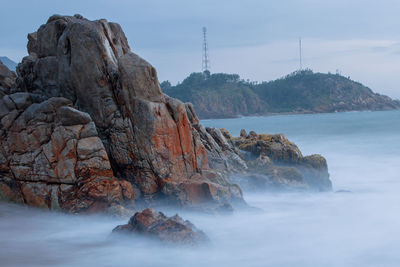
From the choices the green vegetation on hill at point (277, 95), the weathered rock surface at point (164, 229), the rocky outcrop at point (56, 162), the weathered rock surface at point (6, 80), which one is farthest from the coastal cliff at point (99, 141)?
the green vegetation on hill at point (277, 95)

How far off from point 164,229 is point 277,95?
129 meters

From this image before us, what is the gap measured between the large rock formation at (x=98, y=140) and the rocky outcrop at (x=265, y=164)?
1871mm

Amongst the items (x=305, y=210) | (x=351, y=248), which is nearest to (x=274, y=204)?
(x=305, y=210)

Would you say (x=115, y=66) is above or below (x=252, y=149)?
above

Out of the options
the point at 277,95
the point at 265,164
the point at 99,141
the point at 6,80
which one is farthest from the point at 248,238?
the point at 277,95

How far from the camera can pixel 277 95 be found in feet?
444

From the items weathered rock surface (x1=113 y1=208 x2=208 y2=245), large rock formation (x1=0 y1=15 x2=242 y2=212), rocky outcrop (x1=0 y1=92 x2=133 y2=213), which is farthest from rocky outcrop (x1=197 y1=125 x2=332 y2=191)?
weathered rock surface (x1=113 y1=208 x2=208 y2=245)

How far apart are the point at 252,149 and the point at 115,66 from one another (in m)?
7.15

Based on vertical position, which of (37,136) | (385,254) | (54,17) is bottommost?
(385,254)

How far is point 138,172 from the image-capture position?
39.2ft

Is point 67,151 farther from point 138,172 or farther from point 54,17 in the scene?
point 54,17

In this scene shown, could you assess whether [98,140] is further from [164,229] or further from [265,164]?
[265,164]

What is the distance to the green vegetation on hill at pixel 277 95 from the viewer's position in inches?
4852

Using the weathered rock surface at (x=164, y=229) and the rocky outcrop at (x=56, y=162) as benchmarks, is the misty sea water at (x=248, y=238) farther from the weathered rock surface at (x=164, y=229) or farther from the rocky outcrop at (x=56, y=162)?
the rocky outcrop at (x=56, y=162)
